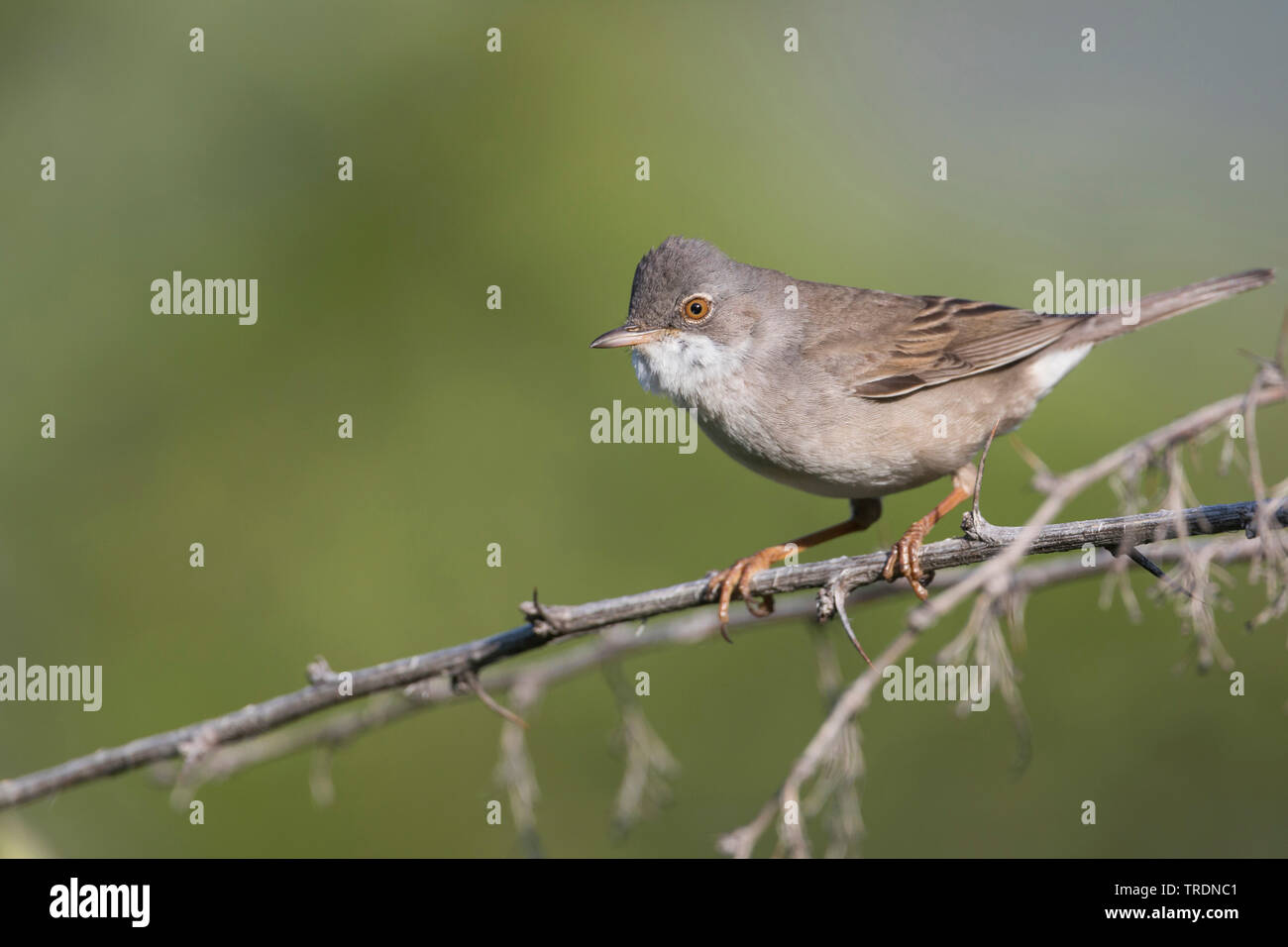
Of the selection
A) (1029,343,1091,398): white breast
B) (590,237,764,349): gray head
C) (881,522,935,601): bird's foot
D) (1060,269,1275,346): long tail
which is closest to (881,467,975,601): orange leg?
(881,522,935,601): bird's foot

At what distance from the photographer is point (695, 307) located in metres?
4.73

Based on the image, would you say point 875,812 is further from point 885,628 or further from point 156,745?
point 156,745

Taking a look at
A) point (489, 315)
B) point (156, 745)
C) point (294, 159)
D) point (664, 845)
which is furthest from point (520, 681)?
point (294, 159)

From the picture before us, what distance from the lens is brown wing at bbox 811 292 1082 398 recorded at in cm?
465

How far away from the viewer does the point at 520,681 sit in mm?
4090

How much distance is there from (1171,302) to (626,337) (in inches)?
88.2

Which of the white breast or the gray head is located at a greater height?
the gray head

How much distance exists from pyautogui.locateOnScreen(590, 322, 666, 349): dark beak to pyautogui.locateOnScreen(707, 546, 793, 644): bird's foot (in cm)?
106

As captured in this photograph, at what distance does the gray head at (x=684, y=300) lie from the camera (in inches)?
186

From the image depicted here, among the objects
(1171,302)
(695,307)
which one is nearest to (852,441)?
(695,307)

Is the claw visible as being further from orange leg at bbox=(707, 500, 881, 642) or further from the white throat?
the white throat

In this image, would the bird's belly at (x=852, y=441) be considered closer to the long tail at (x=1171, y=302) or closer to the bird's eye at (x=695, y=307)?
the bird's eye at (x=695, y=307)

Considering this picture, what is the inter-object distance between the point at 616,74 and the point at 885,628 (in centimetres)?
393

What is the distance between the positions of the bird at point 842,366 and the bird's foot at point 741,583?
0.01 metres
